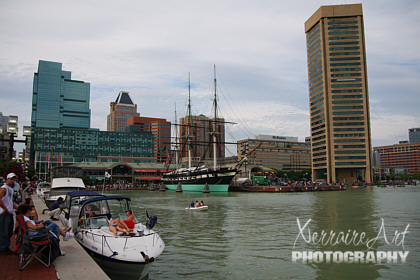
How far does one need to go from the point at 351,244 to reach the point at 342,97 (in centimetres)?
15247

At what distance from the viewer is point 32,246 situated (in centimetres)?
978

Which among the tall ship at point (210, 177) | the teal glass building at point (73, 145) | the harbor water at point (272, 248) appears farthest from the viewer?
the teal glass building at point (73, 145)

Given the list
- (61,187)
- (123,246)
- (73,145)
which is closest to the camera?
(123,246)

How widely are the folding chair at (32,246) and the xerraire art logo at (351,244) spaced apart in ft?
35.5

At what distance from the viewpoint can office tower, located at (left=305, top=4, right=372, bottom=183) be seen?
506 ft

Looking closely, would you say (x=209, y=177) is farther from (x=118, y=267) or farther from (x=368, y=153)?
(x=368, y=153)

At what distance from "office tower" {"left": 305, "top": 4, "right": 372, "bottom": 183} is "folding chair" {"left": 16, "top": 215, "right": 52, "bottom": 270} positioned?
511 ft

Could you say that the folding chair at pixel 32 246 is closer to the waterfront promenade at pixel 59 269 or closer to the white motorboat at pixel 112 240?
the waterfront promenade at pixel 59 269

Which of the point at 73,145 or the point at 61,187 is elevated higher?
the point at 73,145

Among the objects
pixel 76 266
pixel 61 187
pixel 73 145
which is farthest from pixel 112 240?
pixel 73 145

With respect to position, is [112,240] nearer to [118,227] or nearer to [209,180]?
[118,227]

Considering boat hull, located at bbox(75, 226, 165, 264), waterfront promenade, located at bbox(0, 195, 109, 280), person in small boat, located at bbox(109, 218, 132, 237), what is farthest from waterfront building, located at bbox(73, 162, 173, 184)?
waterfront promenade, located at bbox(0, 195, 109, 280)

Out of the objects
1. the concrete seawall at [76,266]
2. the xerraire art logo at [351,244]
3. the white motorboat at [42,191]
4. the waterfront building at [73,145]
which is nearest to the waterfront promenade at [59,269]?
the concrete seawall at [76,266]

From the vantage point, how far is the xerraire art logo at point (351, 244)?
15.3 meters
